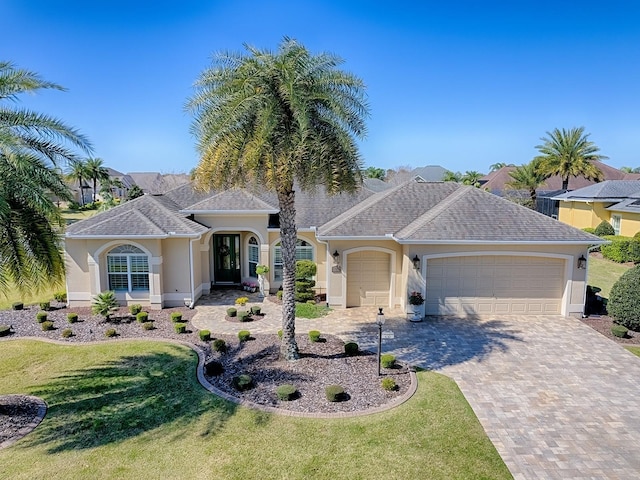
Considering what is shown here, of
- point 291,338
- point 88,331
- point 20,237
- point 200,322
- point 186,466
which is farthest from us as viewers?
point 200,322

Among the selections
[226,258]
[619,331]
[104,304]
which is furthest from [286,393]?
[226,258]

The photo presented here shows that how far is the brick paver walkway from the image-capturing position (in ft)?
27.0

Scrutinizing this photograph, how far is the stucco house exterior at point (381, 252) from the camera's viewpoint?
16516 millimetres

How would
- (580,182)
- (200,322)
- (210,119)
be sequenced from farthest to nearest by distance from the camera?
(580,182)
(200,322)
(210,119)

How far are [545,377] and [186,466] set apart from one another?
9497mm

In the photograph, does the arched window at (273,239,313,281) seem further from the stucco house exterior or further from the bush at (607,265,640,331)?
the bush at (607,265,640,331)

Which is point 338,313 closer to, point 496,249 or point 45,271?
point 496,249

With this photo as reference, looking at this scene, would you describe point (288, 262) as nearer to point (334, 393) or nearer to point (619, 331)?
point (334, 393)

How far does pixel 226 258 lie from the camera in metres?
22.0

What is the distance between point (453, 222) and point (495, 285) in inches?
121

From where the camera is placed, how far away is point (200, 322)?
53.5 ft

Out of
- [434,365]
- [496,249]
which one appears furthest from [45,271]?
[496,249]

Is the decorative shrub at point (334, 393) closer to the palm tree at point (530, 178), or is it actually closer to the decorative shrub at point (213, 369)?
the decorative shrub at point (213, 369)

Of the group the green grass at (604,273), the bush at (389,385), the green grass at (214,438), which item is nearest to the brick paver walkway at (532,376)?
the green grass at (214,438)
